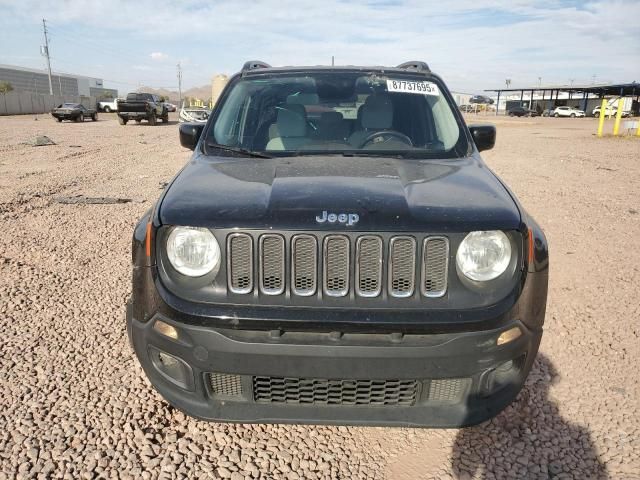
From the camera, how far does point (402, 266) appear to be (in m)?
2.09

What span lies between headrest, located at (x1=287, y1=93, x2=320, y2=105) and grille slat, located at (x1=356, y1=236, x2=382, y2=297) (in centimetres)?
180

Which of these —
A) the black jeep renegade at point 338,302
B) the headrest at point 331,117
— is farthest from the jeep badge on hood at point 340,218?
the headrest at point 331,117

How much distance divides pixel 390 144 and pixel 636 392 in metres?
2.02

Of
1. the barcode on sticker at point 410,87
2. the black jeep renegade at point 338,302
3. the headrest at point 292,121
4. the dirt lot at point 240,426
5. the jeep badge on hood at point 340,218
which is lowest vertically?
the dirt lot at point 240,426

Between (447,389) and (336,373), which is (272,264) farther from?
(447,389)

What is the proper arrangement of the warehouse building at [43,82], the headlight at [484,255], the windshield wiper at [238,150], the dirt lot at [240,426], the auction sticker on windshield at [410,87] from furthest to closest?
1. the warehouse building at [43,82]
2. the auction sticker on windshield at [410,87]
3. the windshield wiper at [238,150]
4. the dirt lot at [240,426]
5. the headlight at [484,255]

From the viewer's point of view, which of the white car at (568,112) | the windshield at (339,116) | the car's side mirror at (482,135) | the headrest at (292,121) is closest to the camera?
the windshield at (339,116)

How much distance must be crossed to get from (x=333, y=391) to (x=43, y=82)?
133232 mm

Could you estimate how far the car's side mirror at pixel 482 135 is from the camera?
351 cm

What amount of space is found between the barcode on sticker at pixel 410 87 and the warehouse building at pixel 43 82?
105 m

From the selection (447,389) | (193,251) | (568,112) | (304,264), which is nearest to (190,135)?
(193,251)

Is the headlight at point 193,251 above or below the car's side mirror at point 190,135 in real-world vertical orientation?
below

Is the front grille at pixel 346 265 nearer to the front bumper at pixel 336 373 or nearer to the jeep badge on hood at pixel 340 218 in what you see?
the jeep badge on hood at pixel 340 218

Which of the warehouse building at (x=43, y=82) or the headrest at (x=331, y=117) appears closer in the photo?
the headrest at (x=331, y=117)
